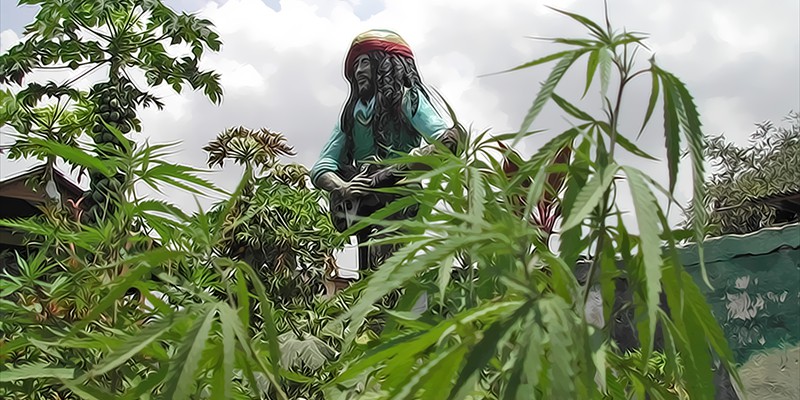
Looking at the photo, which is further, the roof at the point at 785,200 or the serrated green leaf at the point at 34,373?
the roof at the point at 785,200

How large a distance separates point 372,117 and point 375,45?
10.3 inches

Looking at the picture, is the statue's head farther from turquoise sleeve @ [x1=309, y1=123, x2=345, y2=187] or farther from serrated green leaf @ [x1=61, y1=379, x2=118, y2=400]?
serrated green leaf @ [x1=61, y1=379, x2=118, y2=400]

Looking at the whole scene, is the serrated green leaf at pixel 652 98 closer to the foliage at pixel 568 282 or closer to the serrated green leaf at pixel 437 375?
the foliage at pixel 568 282

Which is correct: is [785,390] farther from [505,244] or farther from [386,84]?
[505,244]

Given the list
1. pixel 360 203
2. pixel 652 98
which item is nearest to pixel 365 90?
pixel 360 203

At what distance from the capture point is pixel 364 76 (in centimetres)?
268

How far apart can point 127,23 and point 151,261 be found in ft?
4.92

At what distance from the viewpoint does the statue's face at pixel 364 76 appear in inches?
106

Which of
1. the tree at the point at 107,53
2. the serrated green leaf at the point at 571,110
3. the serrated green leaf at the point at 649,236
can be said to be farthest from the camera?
the tree at the point at 107,53

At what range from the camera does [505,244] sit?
1.35 ft

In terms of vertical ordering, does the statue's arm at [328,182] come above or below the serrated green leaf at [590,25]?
above

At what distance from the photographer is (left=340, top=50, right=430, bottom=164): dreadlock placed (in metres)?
2.60

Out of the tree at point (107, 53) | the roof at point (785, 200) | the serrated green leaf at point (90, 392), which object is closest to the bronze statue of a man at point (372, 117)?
the tree at point (107, 53)

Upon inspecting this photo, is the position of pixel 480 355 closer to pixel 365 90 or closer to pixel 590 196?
pixel 590 196
